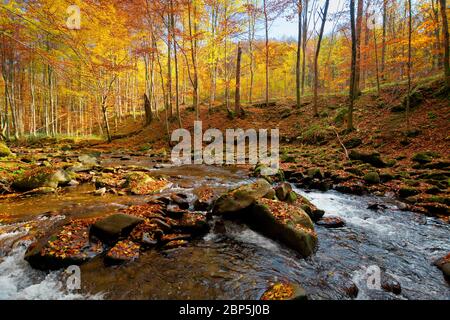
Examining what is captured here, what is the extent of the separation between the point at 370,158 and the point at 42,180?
1095 cm

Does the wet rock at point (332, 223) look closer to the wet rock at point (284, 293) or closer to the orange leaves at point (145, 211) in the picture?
the wet rock at point (284, 293)

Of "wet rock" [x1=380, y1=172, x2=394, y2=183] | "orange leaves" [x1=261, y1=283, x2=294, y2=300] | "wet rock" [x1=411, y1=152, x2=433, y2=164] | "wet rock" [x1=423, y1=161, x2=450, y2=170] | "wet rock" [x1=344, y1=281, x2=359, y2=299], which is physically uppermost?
"wet rock" [x1=411, y1=152, x2=433, y2=164]

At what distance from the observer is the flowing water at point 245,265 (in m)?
3.35

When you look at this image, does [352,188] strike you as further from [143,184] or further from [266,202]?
[143,184]

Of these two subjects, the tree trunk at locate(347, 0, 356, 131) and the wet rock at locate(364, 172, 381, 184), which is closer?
the wet rock at locate(364, 172, 381, 184)

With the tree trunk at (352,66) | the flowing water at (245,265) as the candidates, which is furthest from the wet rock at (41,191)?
the tree trunk at (352,66)

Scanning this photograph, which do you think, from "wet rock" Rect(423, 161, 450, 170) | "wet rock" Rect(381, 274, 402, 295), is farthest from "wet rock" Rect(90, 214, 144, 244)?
"wet rock" Rect(423, 161, 450, 170)

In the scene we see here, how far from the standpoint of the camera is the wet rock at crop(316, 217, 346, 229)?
18.1 ft

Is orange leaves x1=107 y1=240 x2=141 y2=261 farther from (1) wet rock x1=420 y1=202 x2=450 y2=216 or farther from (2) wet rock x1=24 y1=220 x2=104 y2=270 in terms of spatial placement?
(1) wet rock x1=420 y1=202 x2=450 y2=216

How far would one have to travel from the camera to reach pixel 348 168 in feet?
31.0

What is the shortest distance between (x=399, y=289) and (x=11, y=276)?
5.31 metres

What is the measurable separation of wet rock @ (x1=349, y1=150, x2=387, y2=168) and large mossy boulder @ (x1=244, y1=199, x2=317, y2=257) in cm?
601

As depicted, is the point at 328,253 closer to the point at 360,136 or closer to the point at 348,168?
the point at 348,168
